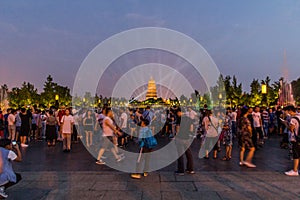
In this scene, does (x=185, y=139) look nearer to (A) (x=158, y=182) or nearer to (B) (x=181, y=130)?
(B) (x=181, y=130)

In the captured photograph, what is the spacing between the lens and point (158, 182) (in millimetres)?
7695

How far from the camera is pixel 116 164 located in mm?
10109

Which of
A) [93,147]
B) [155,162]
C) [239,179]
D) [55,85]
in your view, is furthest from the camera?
[55,85]

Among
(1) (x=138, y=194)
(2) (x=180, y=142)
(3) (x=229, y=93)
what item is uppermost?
(3) (x=229, y=93)

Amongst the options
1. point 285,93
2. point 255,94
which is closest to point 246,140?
point 255,94

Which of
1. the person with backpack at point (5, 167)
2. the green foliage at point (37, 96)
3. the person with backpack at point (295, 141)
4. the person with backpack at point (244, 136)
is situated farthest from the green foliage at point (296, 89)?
the person with backpack at point (5, 167)

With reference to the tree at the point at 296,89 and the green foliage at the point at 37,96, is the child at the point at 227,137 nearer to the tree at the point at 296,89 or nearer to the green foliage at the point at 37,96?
the green foliage at the point at 37,96

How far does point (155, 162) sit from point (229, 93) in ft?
160

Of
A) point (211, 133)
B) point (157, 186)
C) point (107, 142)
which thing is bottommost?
point (157, 186)

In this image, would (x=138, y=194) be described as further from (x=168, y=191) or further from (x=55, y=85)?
(x=55, y=85)

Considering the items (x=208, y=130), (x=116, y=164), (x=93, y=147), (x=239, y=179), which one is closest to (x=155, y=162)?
(x=116, y=164)

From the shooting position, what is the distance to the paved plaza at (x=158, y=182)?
259 inches

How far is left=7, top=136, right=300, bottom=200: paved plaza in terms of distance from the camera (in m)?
6.58

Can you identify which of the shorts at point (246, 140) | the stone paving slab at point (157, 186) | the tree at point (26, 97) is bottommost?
the stone paving slab at point (157, 186)
